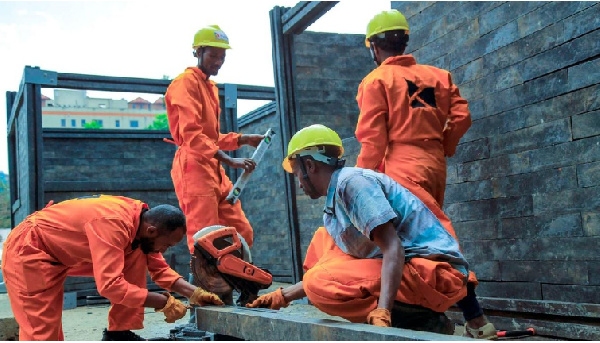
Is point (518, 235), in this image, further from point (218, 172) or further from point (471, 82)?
point (218, 172)

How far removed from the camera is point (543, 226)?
377cm

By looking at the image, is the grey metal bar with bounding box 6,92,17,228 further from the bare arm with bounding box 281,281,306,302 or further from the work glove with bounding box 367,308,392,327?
the work glove with bounding box 367,308,392,327

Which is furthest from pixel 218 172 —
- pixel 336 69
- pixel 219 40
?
pixel 336 69

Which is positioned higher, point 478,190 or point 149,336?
point 478,190

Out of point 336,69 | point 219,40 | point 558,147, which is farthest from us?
point 336,69

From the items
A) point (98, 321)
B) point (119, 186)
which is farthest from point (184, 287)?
point (119, 186)

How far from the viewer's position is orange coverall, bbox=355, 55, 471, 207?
3.54m

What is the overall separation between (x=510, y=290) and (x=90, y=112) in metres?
68.2

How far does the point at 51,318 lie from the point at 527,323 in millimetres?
2811

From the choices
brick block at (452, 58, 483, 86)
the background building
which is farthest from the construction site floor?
the background building

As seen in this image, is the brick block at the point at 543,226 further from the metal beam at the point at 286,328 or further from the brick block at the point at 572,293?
the metal beam at the point at 286,328

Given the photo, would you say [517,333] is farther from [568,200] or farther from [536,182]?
[536,182]

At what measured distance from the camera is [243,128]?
10508mm

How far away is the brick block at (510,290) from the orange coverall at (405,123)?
2.84ft
